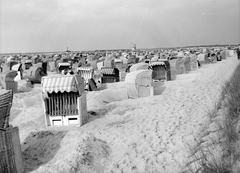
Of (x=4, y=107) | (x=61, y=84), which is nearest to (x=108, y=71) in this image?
(x=61, y=84)

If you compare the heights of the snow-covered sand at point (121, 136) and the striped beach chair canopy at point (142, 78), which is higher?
the striped beach chair canopy at point (142, 78)

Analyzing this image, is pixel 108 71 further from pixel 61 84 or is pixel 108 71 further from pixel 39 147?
pixel 39 147

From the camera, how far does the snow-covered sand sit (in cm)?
599

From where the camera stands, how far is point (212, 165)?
3643 mm

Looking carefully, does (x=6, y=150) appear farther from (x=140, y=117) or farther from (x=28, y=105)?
(x=28, y=105)

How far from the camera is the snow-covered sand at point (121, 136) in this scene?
5988 millimetres

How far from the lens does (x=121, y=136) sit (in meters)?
7.52

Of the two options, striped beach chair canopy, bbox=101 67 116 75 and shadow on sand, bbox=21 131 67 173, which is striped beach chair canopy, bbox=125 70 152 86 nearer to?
striped beach chair canopy, bbox=101 67 116 75

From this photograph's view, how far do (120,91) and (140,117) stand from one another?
442 centimetres

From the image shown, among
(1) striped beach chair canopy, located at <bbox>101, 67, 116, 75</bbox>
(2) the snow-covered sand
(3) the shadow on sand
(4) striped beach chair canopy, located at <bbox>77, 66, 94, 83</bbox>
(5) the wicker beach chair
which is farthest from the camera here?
(1) striped beach chair canopy, located at <bbox>101, 67, 116, 75</bbox>

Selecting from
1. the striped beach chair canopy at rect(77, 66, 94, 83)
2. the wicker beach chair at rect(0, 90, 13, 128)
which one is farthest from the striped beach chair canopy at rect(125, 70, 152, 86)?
the wicker beach chair at rect(0, 90, 13, 128)

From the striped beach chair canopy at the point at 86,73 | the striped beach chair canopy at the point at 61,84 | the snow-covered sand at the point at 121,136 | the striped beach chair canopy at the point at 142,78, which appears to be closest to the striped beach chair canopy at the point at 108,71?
the striped beach chair canopy at the point at 86,73

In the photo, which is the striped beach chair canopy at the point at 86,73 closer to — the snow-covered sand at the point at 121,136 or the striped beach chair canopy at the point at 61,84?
the snow-covered sand at the point at 121,136

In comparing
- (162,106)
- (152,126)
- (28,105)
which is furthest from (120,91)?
(152,126)
